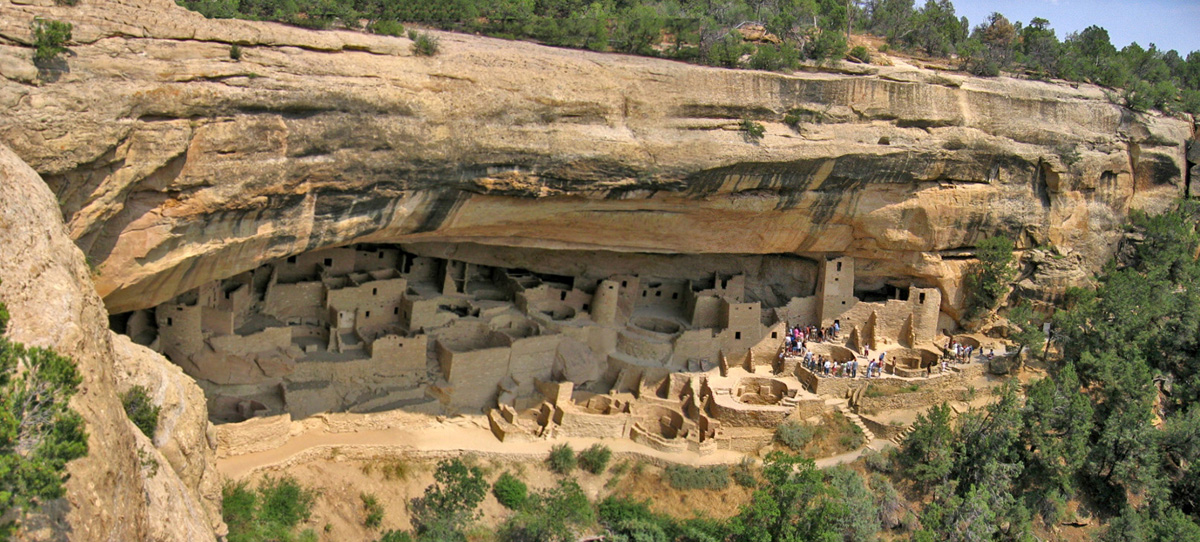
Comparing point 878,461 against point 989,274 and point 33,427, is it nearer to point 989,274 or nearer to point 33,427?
point 989,274

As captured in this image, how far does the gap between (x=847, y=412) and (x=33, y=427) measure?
16.2m

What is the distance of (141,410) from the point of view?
9.64 meters

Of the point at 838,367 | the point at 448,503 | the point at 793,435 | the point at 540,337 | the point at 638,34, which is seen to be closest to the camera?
the point at 448,503

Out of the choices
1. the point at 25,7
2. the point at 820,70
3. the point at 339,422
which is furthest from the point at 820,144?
the point at 25,7

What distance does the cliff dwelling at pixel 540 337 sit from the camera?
16.5 metres

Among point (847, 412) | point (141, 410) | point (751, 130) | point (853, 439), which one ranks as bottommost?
point (853, 439)

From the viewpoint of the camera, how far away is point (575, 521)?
16812 mm

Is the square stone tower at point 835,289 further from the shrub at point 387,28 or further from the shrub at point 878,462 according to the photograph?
the shrub at point 387,28

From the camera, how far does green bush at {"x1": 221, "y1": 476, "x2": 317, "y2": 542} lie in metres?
13.7

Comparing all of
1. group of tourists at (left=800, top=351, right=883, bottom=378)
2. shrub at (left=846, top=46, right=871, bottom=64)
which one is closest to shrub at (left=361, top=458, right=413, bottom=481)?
group of tourists at (left=800, top=351, right=883, bottom=378)

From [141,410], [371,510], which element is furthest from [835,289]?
[141,410]

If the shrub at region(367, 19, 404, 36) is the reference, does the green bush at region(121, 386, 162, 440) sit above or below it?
below

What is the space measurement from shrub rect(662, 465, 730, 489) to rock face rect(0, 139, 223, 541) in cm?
996

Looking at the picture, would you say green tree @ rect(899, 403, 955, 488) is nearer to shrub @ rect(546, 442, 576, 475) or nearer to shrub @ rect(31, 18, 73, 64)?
shrub @ rect(546, 442, 576, 475)
